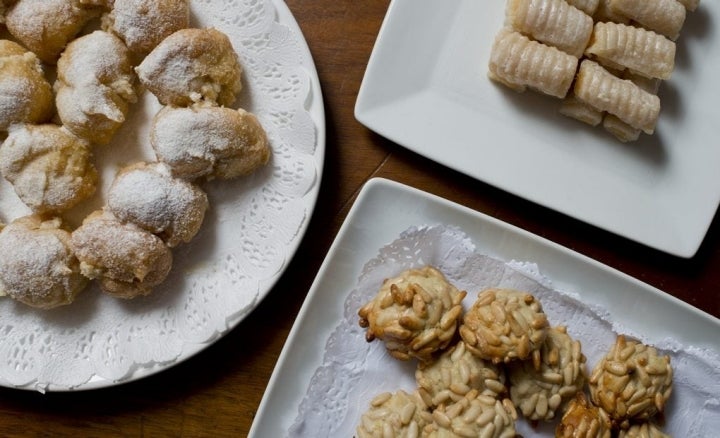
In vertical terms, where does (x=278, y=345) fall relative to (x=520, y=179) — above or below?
below

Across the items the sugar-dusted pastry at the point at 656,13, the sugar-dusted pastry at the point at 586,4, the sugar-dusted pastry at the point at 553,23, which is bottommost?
the sugar-dusted pastry at the point at 553,23

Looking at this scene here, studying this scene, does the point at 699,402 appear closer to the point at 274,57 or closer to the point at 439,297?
A: the point at 439,297

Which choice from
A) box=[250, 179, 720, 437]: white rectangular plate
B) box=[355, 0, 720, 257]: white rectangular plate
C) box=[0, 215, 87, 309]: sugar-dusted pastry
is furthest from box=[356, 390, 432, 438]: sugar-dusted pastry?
box=[0, 215, 87, 309]: sugar-dusted pastry

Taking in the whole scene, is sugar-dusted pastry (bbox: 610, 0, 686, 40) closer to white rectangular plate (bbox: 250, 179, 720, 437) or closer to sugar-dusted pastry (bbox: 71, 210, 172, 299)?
white rectangular plate (bbox: 250, 179, 720, 437)

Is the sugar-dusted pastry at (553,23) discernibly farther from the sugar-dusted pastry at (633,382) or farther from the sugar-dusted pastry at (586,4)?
the sugar-dusted pastry at (633,382)

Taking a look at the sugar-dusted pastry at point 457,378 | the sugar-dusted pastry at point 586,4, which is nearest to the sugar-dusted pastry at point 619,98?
the sugar-dusted pastry at point 586,4

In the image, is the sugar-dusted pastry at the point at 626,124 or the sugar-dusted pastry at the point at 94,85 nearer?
the sugar-dusted pastry at the point at 94,85

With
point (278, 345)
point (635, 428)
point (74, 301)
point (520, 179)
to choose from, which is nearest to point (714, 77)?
point (520, 179)
